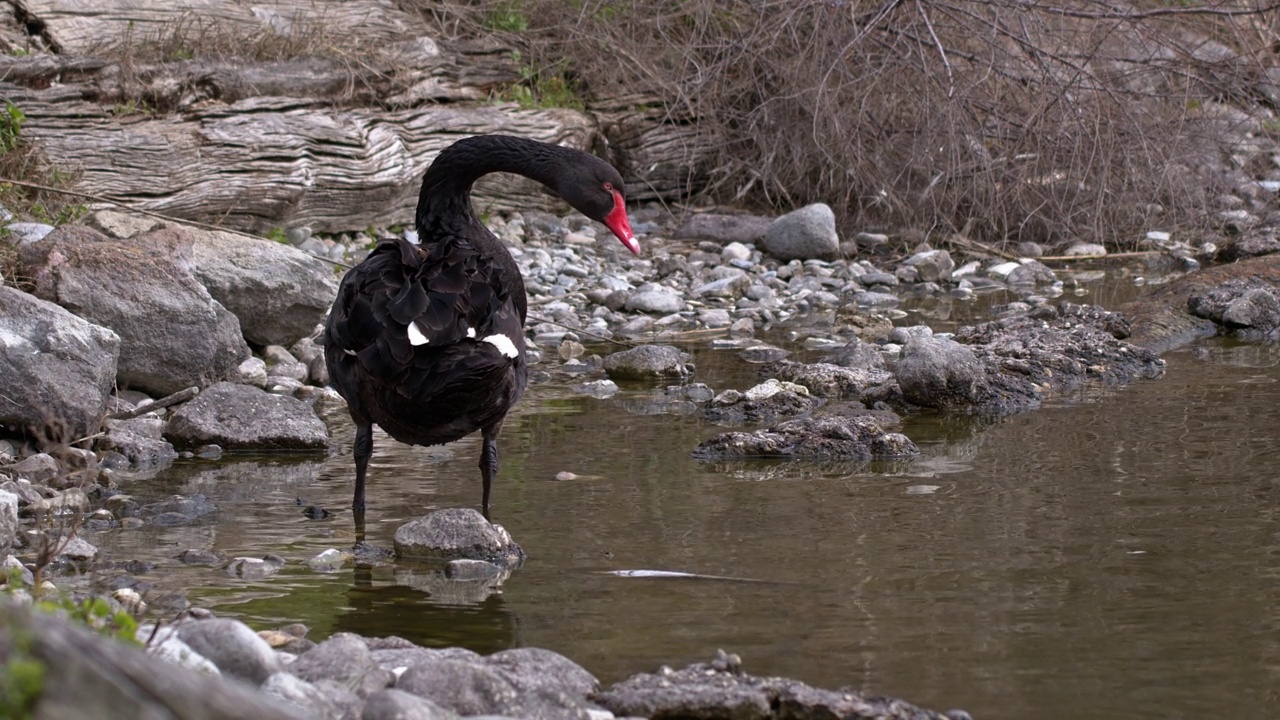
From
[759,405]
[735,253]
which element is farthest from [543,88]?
[759,405]

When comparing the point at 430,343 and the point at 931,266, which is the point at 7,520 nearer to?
the point at 430,343

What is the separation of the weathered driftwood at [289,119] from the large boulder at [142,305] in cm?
224

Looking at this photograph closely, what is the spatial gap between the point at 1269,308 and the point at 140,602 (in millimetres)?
6958

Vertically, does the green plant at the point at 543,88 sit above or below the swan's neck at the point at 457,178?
below

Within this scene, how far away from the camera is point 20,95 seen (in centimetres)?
879

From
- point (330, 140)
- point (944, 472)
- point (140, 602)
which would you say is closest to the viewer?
point (140, 602)

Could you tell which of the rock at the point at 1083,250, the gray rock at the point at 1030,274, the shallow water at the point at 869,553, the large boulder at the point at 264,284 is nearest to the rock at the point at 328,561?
the shallow water at the point at 869,553

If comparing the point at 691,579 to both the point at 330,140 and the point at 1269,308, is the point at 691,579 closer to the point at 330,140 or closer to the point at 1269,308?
the point at 1269,308

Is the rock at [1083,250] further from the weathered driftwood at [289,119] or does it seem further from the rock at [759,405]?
the rock at [759,405]

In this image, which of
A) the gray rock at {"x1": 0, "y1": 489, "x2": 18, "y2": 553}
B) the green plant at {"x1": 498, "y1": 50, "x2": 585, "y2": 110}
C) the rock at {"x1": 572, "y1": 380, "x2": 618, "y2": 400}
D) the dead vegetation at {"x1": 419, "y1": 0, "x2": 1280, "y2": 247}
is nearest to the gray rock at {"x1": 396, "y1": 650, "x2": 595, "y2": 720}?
the gray rock at {"x1": 0, "y1": 489, "x2": 18, "y2": 553}

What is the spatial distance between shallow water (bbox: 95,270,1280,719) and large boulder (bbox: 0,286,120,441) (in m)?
0.51

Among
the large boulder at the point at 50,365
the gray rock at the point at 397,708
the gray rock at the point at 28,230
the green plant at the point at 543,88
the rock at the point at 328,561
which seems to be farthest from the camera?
the green plant at the point at 543,88

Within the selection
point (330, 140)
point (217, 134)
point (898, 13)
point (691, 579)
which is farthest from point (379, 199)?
point (691, 579)

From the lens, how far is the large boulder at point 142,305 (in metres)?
6.64
